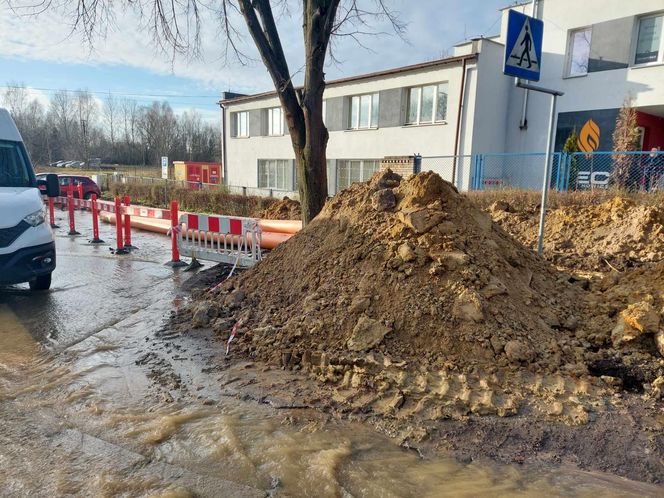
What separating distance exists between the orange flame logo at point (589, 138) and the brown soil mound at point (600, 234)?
8.35 m

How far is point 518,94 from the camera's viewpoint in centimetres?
1784

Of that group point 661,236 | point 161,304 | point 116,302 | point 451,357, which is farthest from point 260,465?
point 661,236

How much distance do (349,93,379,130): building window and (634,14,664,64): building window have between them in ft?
32.3

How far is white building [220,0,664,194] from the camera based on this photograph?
15.5 metres

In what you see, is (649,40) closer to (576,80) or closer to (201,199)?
(576,80)

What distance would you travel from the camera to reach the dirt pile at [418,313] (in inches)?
151

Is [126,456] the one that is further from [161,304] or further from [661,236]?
[661,236]

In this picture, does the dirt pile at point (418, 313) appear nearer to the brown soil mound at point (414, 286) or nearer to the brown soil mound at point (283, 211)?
the brown soil mound at point (414, 286)

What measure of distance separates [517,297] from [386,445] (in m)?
2.36

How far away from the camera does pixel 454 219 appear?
17.6 ft

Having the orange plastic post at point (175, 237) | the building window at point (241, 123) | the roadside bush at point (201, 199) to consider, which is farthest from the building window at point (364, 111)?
the orange plastic post at point (175, 237)

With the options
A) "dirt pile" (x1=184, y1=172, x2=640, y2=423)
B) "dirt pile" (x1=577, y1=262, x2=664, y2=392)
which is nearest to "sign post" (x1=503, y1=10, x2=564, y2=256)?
"dirt pile" (x1=184, y1=172, x2=640, y2=423)

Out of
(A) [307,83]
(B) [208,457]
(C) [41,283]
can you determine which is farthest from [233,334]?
(A) [307,83]

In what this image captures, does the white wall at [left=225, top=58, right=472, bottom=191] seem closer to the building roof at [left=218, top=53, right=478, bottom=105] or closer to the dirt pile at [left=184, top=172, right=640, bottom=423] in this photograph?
the building roof at [left=218, top=53, right=478, bottom=105]
